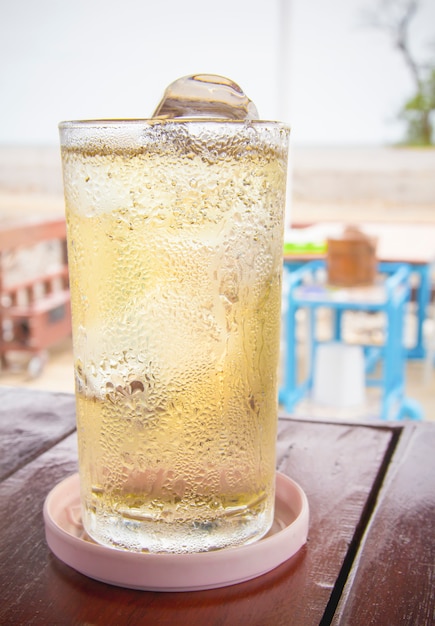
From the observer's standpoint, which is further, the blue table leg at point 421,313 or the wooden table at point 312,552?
the blue table leg at point 421,313

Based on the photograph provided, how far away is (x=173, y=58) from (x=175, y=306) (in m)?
6.43

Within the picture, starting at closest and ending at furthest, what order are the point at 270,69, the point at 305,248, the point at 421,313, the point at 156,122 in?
the point at 156,122 < the point at 305,248 < the point at 421,313 < the point at 270,69

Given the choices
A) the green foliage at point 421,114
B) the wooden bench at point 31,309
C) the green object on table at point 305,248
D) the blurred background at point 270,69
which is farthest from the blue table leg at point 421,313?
the green foliage at point 421,114

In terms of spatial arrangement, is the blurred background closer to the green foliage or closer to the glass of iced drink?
the green foliage

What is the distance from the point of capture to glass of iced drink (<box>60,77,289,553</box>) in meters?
0.42

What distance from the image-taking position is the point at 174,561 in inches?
16.8

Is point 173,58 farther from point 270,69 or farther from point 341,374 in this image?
point 341,374

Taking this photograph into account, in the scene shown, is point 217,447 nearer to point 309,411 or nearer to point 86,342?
point 86,342

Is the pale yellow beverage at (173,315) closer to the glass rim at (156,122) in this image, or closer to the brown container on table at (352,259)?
the glass rim at (156,122)

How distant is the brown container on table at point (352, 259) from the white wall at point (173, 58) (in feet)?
10.8

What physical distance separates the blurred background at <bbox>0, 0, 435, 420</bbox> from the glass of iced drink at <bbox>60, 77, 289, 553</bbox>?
4.87m

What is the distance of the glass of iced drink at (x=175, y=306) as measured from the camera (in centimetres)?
42

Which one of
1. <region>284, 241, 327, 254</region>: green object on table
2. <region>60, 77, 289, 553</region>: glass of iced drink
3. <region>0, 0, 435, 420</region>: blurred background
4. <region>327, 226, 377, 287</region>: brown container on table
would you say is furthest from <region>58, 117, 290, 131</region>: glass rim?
<region>0, 0, 435, 420</region>: blurred background

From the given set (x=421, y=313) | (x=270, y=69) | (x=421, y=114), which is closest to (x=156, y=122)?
(x=421, y=313)
